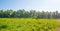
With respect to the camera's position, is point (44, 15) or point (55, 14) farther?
point (55, 14)

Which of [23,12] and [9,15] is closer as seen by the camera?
[9,15]

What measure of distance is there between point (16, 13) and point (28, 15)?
4.56 metres

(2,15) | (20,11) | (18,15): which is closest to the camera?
(2,15)

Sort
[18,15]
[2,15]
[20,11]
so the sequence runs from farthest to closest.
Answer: [20,11]
[18,15]
[2,15]

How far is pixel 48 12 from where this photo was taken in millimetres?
60875

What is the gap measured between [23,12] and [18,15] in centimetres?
290

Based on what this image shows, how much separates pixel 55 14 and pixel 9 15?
74.1ft

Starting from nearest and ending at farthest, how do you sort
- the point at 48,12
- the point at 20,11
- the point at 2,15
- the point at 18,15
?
the point at 2,15 → the point at 18,15 → the point at 20,11 → the point at 48,12

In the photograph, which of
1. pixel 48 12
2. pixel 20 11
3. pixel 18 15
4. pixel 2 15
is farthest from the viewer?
pixel 48 12

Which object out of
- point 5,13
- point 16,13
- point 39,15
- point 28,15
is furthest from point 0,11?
point 39,15

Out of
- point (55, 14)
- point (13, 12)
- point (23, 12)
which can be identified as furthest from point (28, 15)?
point (55, 14)

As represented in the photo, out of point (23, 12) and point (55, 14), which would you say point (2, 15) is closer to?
point (23, 12)

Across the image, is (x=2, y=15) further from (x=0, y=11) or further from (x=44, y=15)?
(x=44, y=15)

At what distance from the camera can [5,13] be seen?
48.8 meters
